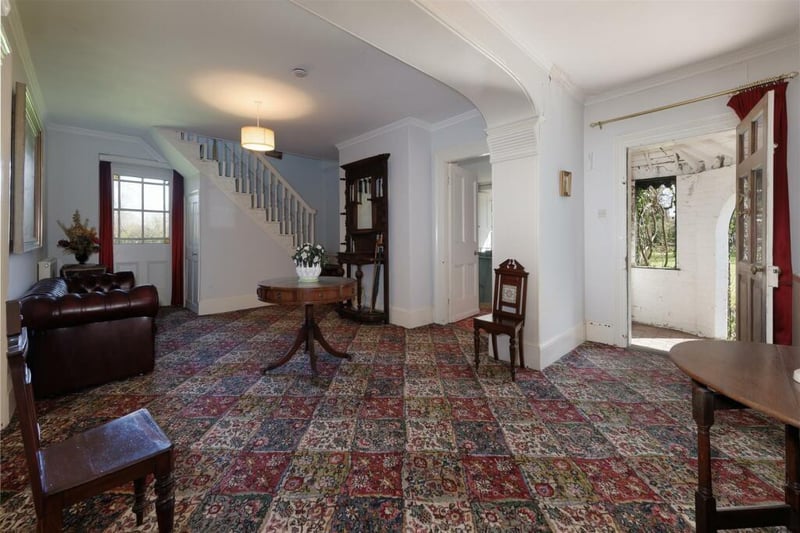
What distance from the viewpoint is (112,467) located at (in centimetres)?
112

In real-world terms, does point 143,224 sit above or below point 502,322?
above

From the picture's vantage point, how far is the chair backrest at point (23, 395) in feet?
3.20

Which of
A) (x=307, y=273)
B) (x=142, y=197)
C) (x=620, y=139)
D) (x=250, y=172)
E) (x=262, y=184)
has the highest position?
(x=250, y=172)

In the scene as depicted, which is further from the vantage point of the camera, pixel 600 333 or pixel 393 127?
pixel 393 127

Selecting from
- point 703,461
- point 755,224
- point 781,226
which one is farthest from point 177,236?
point 781,226

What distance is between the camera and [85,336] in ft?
8.63

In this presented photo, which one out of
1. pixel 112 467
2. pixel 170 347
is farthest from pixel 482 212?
pixel 112 467

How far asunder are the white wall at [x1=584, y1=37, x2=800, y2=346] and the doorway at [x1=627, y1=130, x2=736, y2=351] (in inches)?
15.9

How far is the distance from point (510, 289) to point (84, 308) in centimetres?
343

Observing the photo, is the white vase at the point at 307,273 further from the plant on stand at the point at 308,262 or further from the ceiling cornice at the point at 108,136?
the ceiling cornice at the point at 108,136

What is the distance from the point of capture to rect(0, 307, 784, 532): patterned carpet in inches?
58.2

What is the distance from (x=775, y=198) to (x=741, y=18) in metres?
1.34

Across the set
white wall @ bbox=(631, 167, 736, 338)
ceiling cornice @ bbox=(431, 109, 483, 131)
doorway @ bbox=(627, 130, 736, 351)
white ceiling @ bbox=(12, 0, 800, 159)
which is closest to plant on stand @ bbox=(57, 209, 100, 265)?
white ceiling @ bbox=(12, 0, 800, 159)

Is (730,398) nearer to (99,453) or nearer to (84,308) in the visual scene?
(99,453)
